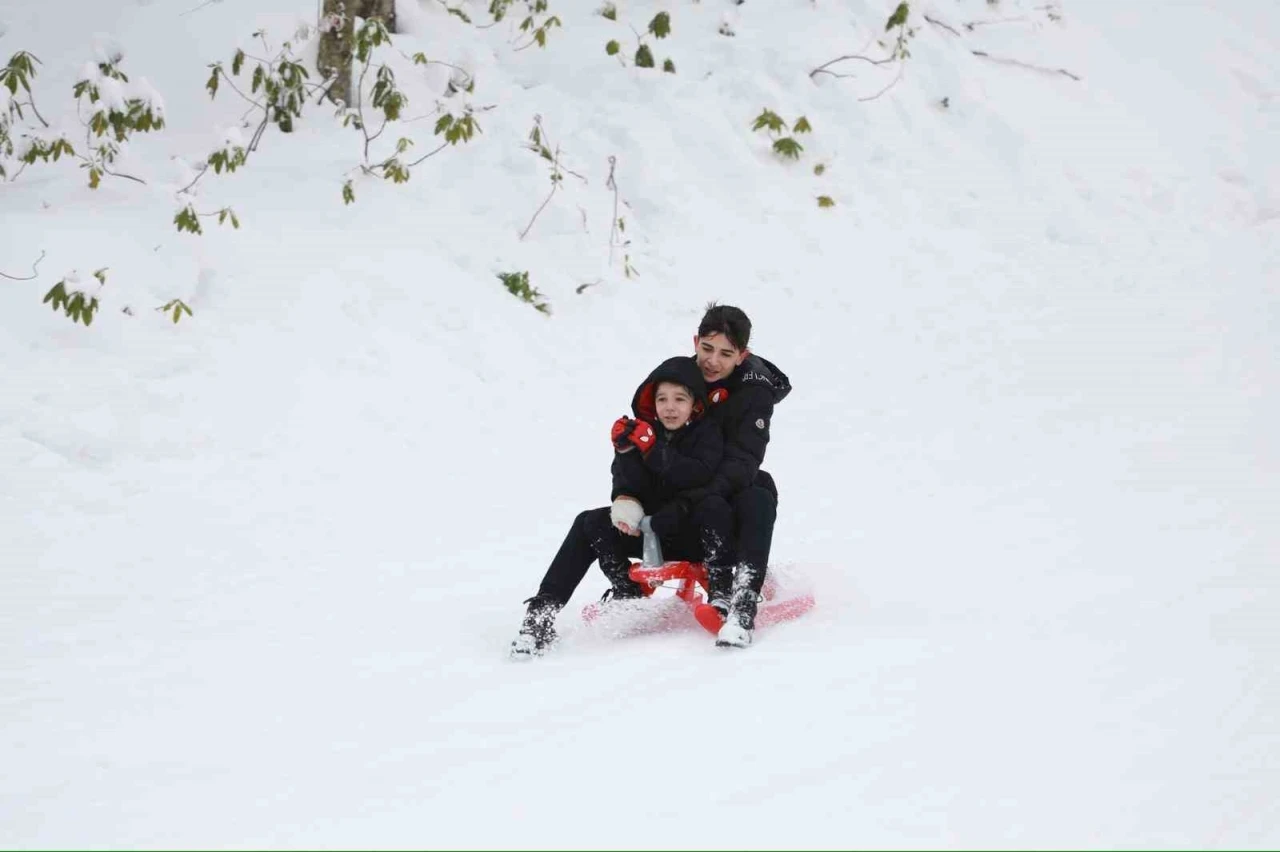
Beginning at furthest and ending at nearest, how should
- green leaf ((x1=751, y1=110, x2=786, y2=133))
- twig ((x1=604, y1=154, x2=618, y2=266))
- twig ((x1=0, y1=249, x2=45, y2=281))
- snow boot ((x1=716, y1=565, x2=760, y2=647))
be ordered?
green leaf ((x1=751, y1=110, x2=786, y2=133))
twig ((x1=604, y1=154, x2=618, y2=266))
twig ((x1=0, y1=249, x2=45, y2=281))
snow boot ((x1=716, y1=565, x2=760, y2=647))

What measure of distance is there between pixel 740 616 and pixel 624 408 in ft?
10.9

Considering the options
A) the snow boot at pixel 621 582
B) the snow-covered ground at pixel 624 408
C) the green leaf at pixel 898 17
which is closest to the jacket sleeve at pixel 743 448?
the snow boot at pixel 621 582

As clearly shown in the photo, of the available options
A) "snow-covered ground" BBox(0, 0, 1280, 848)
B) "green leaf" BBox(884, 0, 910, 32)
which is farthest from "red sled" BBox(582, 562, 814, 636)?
"green leaf" BBox(884, 0, 910, 32)

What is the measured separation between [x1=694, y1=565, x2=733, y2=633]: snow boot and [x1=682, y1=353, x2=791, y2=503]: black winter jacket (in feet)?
0.74

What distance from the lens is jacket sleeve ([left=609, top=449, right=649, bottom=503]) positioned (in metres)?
3.82

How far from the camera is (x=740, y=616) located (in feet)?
12.0

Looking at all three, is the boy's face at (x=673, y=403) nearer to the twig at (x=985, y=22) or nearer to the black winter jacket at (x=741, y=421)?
A: the black winter jacket at (x=741, y=421)

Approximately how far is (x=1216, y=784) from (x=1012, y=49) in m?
8.99

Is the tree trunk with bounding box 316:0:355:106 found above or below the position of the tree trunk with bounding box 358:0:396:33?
below

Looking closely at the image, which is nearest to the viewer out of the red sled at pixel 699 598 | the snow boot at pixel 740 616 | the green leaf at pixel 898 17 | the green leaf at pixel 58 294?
the snow boot at pixel 740 616

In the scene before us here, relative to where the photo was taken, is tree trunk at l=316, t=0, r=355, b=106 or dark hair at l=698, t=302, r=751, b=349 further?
tree trunk at l=316, t=0, r=355, b=106

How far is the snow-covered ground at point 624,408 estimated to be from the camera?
8.98ft

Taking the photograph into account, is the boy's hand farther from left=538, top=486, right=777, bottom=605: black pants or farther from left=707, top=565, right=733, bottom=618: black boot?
left=707, top=565, right=733, bottom=618: black boot

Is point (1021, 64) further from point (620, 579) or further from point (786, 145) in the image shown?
point (620, 579)
